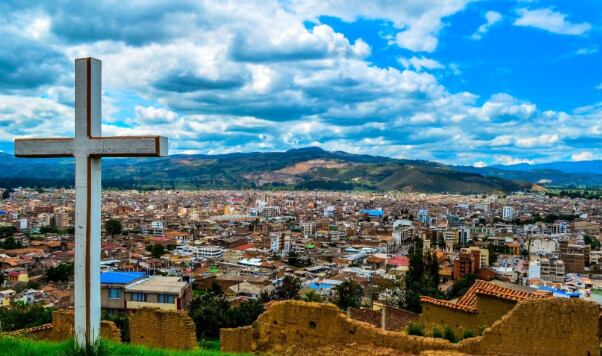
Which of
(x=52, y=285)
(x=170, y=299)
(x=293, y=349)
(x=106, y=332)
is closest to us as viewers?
(x=293, y=349)

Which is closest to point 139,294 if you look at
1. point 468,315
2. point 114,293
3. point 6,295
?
point 114,293

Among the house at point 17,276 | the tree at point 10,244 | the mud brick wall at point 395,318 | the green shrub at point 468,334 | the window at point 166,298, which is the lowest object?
the house at point 17,276

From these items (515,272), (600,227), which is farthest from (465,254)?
(600,227)

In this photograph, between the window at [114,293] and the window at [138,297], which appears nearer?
the window at [138,297]

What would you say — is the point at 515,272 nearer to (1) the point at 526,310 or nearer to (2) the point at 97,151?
(1) the point at 526,310

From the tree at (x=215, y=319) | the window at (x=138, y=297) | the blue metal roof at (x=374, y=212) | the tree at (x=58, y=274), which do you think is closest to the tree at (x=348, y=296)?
the tree at (x=215, y=319)

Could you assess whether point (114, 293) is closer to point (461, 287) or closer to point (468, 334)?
point (468, 334)

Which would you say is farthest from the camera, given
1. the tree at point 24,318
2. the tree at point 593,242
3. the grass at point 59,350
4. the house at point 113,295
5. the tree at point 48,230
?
the tree at point 48,230

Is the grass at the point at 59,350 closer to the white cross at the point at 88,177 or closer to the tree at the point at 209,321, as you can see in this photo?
the white cross at the point at 88,177
